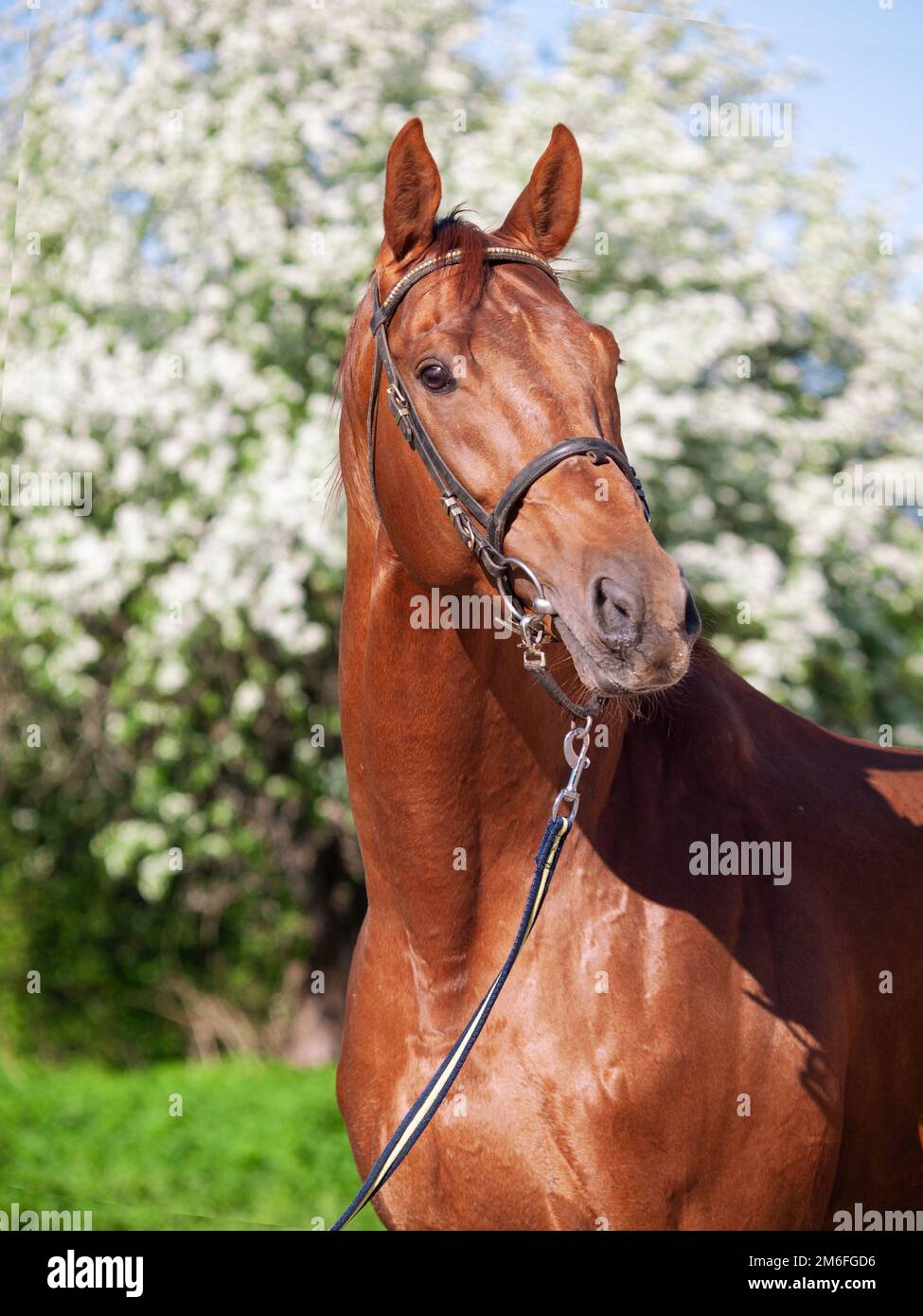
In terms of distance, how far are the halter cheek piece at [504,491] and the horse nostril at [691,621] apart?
0.78ft

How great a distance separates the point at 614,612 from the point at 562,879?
0.71 metres

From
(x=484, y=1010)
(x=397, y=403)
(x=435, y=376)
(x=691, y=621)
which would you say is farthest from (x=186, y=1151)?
(x=691, y=621)

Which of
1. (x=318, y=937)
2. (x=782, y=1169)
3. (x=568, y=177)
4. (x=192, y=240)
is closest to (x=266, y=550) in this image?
(x=192, y=240)

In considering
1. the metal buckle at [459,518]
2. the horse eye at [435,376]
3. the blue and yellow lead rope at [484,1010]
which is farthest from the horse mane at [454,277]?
the blue and yellow lead rope at [484,1010]

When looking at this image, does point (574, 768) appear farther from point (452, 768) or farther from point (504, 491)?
point (504, 491)

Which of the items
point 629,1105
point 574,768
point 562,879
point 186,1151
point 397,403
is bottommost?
point 186,1151

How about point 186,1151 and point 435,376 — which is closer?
point 435,376

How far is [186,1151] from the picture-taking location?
8773 millimetres

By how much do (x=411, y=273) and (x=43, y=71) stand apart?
7.74m

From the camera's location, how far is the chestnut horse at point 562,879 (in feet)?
8.15

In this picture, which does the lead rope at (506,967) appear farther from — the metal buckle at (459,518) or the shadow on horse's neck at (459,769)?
the metal buckle at (459,518)

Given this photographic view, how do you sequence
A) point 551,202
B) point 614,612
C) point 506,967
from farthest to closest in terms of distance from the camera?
1. point 551,202
2. point 506,967
3. point 614,612

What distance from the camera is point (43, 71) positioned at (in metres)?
9.04

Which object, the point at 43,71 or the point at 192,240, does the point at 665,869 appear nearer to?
the point at 192,240
